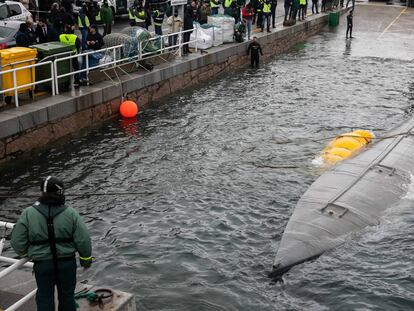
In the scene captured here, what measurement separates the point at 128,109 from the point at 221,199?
22.6ft

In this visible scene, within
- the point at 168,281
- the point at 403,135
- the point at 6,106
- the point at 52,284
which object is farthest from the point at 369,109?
the point at 52,284

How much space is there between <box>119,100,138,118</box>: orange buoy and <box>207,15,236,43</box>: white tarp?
34.0ft

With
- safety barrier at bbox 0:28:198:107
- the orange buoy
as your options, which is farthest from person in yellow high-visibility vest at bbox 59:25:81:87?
the orange buoy

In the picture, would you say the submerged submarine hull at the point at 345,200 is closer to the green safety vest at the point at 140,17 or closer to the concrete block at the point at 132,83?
the concrete block at the point at 132,83

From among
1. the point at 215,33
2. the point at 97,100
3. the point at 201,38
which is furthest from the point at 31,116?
the point at 215,33

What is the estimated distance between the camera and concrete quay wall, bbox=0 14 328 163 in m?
15.5

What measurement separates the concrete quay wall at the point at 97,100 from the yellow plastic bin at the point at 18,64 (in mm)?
662

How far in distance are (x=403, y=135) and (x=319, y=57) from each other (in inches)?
698

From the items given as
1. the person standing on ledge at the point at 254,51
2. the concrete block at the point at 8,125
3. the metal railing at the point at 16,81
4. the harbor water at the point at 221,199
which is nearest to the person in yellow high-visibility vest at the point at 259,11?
the person standing on ledge at the point at 254,51

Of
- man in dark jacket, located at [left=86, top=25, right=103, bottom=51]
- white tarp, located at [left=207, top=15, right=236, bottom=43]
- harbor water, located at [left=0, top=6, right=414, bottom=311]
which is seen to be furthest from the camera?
white tarp, located at [left=207, top=15, right=236, bottom=43]

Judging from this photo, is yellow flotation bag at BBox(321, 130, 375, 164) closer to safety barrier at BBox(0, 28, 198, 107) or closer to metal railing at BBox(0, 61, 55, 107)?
safety barrier at BBox(0, 28, 198, 107)

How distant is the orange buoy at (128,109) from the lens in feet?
64.7

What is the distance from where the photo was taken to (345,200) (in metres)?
12.8

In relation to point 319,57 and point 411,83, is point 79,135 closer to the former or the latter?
Result: point 411,83
